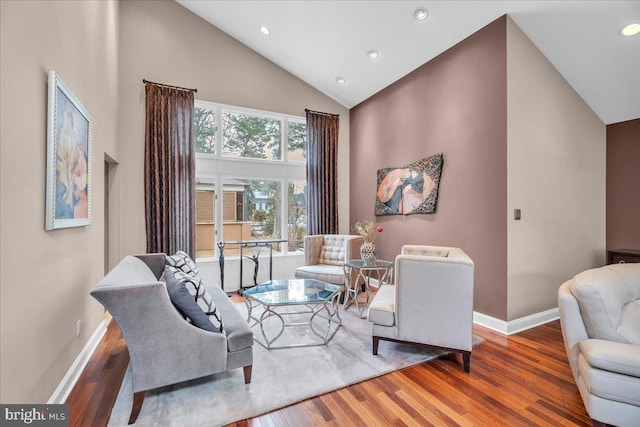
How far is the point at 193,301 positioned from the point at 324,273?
2.30 meters

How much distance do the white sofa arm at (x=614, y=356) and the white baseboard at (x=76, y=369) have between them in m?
3.26

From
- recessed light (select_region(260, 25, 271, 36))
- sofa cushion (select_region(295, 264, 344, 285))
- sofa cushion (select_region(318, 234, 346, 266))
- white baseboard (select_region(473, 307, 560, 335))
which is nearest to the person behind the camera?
white baseboard (select_region(473, 307, 560, 335))

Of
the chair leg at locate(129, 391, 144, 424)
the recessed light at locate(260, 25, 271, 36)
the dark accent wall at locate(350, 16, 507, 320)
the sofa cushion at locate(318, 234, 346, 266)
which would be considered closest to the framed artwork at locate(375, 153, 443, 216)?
the dark accent wall at locate(350, 16, 507, 320)

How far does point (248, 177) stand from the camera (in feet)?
16.9

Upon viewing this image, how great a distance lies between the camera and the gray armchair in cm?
175

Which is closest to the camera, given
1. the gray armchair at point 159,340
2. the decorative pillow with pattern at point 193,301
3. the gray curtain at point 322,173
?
the gray armchair at point 159,340

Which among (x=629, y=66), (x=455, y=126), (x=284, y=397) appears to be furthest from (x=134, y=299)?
(x=629, y=66)

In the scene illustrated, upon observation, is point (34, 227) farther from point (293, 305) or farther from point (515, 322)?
point (515, 322)

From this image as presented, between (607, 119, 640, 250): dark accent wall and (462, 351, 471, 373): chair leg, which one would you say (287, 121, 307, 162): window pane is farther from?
(607, 119, 640, 250): dark accent wall

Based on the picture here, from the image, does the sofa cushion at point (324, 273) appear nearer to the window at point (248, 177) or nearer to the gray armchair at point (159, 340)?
the window at point (248, 177)

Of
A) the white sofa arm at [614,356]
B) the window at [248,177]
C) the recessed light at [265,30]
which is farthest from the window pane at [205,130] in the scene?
the white sofa arm at [614,356]

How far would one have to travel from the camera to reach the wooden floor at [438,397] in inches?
73.3

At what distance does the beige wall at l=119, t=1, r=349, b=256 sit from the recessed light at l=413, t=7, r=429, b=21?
8.09 ft

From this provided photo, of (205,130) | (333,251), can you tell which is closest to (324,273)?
(333,251)
